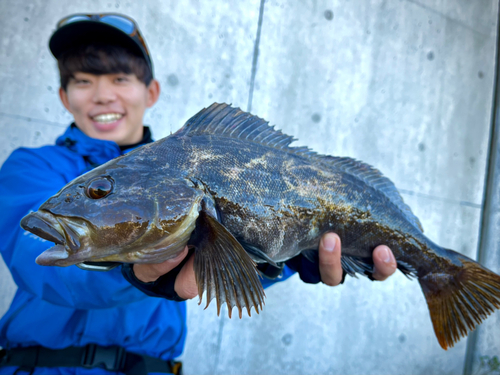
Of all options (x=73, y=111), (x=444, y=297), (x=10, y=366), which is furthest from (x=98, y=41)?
(x=444, y=297)

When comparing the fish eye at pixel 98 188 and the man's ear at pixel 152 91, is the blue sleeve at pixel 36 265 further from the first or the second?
the man's ear at pixel 152 91

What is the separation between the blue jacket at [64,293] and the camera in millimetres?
1420

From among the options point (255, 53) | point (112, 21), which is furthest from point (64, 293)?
point (255, 53)

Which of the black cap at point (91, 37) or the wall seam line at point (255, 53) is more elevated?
the wall seam line at point (255, 53)

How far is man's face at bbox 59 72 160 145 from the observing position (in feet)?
6.89

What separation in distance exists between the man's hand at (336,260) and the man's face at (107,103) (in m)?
1.61

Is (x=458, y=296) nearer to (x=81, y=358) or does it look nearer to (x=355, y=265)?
(x=355, y=265)

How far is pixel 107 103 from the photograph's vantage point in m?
2.11

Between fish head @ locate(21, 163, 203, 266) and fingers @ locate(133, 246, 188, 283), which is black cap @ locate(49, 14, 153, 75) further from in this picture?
fingers @ locate(133, 246, 188, 283)

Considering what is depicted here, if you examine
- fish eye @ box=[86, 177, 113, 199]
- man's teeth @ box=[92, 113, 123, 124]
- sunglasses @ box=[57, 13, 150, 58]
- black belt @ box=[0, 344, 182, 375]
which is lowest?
black belt @ box=[0, 344, 182, 375]

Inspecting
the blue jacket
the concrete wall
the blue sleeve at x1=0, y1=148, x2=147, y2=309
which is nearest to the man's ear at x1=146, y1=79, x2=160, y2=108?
the concrete wall

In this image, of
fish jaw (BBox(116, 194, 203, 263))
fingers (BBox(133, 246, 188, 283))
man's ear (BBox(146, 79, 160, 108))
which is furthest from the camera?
man's ear (BBox(146, 79, 160, 108))

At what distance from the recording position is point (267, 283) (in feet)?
6.77

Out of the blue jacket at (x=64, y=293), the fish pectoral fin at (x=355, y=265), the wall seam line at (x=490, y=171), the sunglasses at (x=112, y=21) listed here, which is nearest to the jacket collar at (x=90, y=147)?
the blue jacket at (x=64, y=293)
